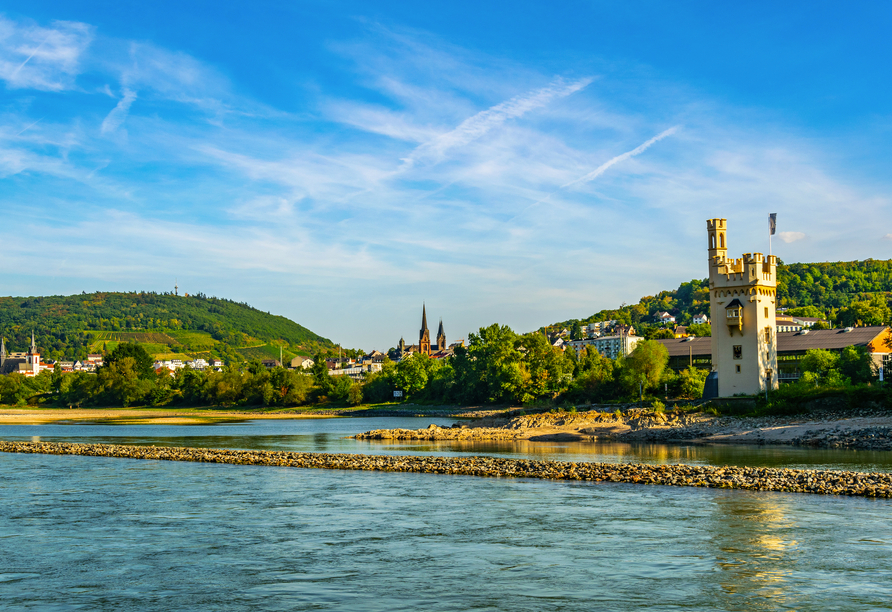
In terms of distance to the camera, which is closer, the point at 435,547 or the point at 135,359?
the point at 435,547

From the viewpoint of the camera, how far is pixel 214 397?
125 m

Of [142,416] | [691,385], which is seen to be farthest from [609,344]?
[691,385]

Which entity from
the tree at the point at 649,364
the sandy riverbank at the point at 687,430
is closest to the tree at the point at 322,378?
the tree at the point at 649,364

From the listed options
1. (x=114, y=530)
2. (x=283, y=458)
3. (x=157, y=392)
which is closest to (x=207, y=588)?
(x=114, y=530)

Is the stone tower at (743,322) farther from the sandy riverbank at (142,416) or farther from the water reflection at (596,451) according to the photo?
the sandy riverbank at (142,416)

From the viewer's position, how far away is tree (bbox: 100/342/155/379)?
136500mm

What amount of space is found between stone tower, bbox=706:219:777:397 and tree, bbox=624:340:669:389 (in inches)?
644

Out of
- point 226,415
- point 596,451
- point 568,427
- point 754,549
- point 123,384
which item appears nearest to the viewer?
point 754,549

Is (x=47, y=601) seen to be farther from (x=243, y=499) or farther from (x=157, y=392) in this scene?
(x=157, y=392)

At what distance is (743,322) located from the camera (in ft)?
168

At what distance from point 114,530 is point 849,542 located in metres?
16.5

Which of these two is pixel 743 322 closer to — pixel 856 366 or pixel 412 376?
pixel 856 366

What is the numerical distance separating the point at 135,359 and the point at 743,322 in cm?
11903

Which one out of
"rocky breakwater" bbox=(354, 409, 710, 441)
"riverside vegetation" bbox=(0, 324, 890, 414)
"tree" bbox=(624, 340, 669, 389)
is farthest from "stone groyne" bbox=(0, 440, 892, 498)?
"tree" bbox=(624, 340, 669, 389)
